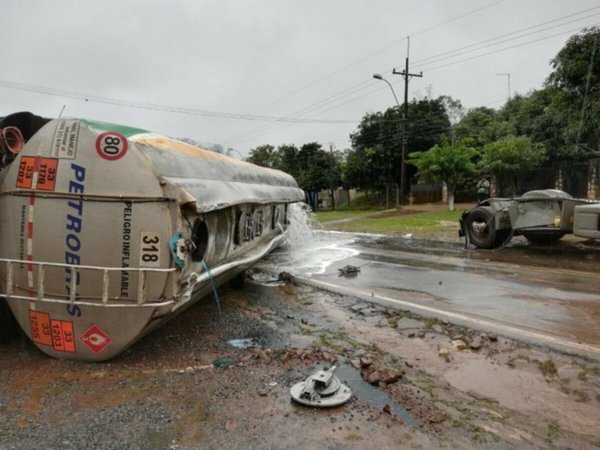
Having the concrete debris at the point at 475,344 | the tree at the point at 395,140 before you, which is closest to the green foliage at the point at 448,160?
the tree at the point at 395,140

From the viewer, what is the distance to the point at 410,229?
1728 cm

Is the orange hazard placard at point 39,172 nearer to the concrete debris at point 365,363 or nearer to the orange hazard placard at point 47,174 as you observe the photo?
the orange hazard placard at point 47,174

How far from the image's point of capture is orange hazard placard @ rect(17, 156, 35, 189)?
3.92 m

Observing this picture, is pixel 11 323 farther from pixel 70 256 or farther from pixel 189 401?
pixel 189 401

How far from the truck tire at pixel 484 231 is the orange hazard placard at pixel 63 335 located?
32.0 ft

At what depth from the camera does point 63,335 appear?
3.98 m

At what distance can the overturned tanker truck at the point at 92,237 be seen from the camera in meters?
3.77

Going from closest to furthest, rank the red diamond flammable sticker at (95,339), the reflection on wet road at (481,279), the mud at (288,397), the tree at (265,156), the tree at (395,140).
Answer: the mud at (288,397)
the red diamond flammable sticker at (95,339)
the reflection on wet road at (481,279)
the tree at (395,140)
the tree at (265,156)

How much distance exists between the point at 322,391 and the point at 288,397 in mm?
260

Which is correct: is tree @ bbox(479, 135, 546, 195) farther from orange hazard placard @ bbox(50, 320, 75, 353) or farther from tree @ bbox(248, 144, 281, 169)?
tree @ bbox(248, 144, 281, 169)

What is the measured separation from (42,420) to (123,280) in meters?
1.11

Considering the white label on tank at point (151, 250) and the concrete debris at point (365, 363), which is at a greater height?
the white label on tank at point (151, 250)

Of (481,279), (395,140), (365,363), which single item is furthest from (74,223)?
(395,140)

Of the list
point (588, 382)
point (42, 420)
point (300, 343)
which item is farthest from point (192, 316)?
point (588, 382)
